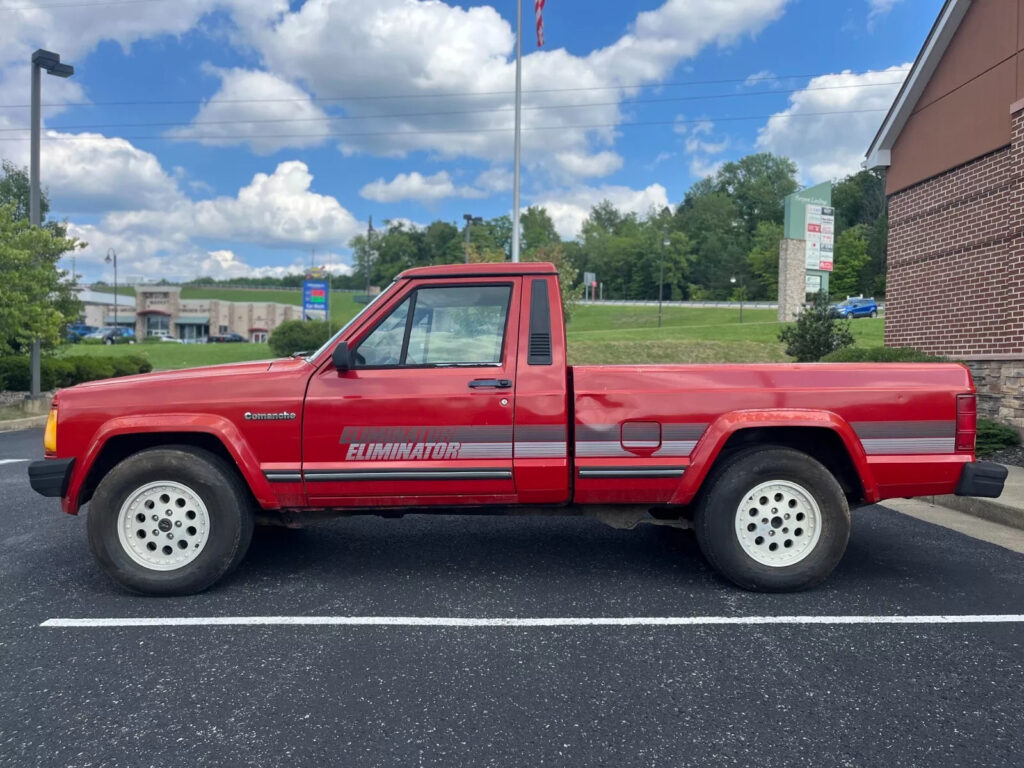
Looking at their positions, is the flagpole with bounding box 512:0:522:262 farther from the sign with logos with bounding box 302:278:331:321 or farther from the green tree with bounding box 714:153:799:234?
the green tree with bounding box 714:153:799:234

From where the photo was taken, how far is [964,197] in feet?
33.4

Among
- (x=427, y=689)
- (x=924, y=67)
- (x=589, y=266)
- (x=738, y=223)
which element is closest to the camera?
(x=427, y=689)

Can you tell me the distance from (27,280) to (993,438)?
16.5 metres

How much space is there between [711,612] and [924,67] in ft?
33.6

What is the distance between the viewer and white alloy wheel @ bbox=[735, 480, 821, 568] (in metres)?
4.35

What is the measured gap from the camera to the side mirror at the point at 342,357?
4266 millimetres

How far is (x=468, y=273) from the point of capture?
4.62 meters

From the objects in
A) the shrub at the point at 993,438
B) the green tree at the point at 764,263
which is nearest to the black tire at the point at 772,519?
the shrub at the point at 993,438

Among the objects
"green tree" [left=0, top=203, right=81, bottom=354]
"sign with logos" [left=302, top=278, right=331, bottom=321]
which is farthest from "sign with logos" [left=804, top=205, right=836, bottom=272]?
"green tree" [left=0, top=203, right=81, bottom=354]

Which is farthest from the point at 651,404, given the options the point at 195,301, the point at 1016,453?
the point at 195,301

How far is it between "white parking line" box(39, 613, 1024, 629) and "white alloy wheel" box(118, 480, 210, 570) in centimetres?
42

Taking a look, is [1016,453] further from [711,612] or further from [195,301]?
[195,301]

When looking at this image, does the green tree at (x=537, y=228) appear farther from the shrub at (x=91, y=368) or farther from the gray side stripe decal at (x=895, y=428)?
the gray side stripe decal at (x=895, y=428)

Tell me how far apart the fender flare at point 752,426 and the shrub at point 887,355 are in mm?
5854
